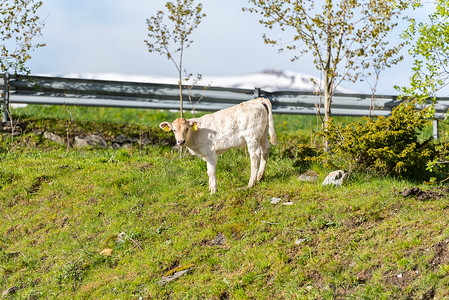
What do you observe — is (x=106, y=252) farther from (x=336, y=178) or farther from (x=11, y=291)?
(x=336, y=178)

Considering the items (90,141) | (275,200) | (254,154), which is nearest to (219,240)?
(275,200)

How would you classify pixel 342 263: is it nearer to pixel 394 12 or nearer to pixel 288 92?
pixel 394 12

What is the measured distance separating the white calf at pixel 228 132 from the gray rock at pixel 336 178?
4.00ft

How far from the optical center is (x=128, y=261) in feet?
32.4

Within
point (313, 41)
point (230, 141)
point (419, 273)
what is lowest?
point (419, 273)

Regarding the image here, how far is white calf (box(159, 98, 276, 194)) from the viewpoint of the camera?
454 inches

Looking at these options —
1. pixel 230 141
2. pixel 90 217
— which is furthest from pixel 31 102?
pixel 230 141

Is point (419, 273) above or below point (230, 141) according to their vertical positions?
below

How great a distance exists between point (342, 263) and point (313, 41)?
6.79m

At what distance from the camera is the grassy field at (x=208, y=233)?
8.09 metres

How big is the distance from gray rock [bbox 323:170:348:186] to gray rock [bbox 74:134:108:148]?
722cm

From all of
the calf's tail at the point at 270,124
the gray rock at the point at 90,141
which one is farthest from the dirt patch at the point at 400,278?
the gray rock at the point at 90,141

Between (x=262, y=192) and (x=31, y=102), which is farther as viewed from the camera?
(x=31, y=102)

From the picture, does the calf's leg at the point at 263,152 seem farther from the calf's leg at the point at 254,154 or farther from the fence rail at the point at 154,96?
the fence rail at the point at 154,96
